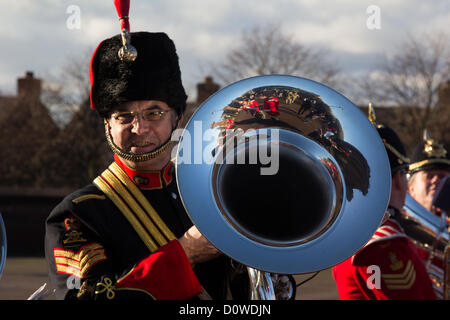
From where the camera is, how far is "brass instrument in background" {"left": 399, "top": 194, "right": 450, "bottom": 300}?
453cm

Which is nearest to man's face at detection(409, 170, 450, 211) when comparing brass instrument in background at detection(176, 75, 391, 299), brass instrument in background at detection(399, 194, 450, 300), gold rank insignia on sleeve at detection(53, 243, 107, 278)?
brass instrument in background at detection(399, 194, 450, 300)

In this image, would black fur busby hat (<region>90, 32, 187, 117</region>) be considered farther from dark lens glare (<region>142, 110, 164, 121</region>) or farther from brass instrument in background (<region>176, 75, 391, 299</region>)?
brass instrument in background (<region>176, 75, 391, 299</region>)

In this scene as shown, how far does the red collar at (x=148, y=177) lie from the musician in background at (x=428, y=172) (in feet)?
9.43

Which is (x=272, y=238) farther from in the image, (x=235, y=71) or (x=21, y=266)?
(x=235, y=71)

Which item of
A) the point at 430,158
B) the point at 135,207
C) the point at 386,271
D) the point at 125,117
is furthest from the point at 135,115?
the point at 430,158

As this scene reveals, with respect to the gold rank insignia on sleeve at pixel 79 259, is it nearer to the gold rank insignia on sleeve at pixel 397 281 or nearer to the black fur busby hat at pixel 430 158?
the gold rank insignia on sleeve at pixel 397 281

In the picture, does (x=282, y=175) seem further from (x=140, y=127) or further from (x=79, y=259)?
(x=79, y=259)

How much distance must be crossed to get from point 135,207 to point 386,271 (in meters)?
1.37

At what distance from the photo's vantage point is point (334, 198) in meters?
2.25

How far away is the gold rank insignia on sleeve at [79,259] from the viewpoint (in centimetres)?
228

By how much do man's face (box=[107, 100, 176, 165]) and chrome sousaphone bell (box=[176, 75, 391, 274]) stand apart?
1.36 ft

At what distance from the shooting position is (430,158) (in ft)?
17.7

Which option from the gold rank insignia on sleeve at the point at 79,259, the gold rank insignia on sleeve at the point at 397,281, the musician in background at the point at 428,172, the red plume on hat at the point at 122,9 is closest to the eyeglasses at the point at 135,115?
the red plume on hat at the point at 122,9
